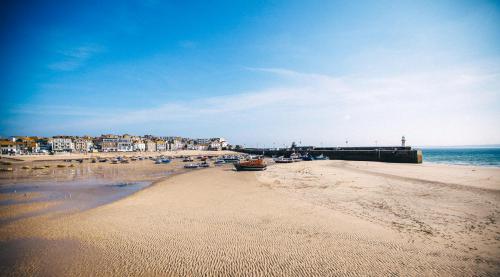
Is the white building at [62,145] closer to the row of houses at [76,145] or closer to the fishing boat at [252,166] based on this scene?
the row of houses at [76,145]

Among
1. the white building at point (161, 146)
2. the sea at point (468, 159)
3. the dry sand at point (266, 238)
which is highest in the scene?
the white building at point (161, 146)

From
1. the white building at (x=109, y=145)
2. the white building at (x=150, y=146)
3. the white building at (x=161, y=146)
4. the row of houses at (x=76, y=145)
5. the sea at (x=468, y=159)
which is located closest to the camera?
the sea at (x=468, y=159)

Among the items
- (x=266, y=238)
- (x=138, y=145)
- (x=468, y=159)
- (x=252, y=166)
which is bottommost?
(x=468, y=159)

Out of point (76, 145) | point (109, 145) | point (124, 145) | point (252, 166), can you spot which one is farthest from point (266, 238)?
point (76, 145)

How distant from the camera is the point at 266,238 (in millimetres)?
8570

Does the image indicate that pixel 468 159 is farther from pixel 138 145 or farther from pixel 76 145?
pixel 76 145

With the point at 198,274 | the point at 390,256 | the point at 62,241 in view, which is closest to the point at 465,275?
the point at 390,256

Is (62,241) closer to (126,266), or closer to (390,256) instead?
(126,266)

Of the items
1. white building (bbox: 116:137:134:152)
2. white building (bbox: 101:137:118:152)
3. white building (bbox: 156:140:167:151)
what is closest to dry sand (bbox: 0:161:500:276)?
white building (bbox: 101:137:118:152)

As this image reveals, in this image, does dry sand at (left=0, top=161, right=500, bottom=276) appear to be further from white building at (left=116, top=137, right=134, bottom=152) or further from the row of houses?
white building at (left=116, top=137, right=134, bottom=152)

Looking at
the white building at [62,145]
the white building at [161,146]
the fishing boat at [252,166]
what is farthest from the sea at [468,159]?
the white building at [62,145]

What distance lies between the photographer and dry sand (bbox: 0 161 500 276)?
6.72 m

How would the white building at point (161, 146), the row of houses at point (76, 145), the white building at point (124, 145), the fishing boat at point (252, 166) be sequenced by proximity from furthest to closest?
1. the white building at point (161, 146)
2. the white building at point (124, 145)
3. the row of houses at point (76, 145)
4. the fishing boat at point (252, 166)

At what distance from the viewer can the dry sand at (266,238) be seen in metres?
6.72
